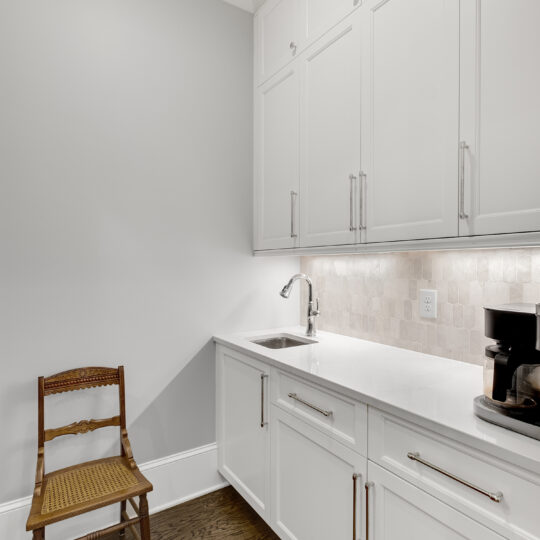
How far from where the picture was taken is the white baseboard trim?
5.53ft

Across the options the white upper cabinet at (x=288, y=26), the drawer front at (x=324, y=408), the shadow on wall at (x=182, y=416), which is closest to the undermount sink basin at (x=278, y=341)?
the shadow on wall at (x=182, y=416)

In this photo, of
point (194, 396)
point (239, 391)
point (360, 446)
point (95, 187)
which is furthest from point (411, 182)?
point (194, 396)

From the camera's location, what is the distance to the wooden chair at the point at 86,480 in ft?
4.53

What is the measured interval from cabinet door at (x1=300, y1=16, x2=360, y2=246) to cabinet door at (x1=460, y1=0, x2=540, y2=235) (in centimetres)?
47

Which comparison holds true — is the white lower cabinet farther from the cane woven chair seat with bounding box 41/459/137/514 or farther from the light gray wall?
the cane woven chair seat with bounding box 41/459/137/514

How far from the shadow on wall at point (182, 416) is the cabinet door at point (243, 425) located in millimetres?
63

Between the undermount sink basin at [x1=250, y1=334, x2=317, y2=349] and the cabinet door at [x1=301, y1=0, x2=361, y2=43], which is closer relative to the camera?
the cabinet door at [x1=301, y1=0, x2=361, y2=43]

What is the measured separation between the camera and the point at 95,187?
1.84 m

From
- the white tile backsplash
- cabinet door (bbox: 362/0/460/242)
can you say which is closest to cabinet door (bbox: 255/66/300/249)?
the white tile backsplash

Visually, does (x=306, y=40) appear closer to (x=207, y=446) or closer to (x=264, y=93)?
(x=264, y=93)

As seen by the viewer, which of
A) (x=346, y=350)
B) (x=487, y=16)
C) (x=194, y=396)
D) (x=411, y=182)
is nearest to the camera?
(x=487, y=16)

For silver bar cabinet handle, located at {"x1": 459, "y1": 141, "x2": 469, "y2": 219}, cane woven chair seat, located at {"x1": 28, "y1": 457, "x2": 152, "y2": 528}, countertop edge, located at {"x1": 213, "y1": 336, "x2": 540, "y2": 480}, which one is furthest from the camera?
cane woven chair seat, located at {"x1": 28, "y1": 457, "x2": 152, "y2": 528}

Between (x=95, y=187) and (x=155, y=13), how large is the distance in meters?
0.96

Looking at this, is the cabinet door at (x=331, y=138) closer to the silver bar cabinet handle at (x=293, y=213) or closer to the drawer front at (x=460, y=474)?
the silver bar cabinet handle at (x=293, y=213)
